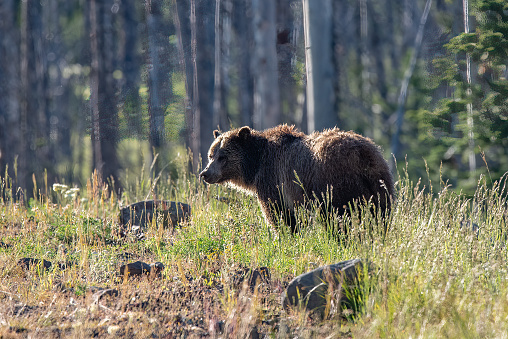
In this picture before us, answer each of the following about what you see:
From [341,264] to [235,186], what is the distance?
10.7ft

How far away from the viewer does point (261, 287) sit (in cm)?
506

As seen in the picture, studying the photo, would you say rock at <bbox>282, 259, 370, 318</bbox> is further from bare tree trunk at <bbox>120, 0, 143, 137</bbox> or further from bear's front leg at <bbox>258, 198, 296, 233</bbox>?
bare tree trunk at <bbox>120, 0, 143, 137</bbox>

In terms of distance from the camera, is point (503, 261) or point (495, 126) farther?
point (495, 126)

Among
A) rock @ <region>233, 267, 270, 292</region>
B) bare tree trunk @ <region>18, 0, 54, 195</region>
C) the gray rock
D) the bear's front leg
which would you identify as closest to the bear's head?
the bear's front leg

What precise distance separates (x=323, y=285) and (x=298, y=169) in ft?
7.57

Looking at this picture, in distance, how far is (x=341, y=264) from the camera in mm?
4613

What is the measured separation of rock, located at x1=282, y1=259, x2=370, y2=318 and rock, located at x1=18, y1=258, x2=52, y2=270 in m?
2.74

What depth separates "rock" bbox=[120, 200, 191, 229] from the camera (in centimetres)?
775

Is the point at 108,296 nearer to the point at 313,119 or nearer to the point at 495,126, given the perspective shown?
the point at 495,126

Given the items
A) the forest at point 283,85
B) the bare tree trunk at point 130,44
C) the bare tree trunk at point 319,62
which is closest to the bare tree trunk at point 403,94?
the forest at point 283,85

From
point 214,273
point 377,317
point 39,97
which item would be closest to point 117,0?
point 39,97

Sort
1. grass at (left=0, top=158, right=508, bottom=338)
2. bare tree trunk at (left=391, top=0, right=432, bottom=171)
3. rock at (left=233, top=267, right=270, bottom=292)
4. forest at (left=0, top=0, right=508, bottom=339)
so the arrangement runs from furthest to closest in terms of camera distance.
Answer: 1. bare tree trunk at (left=391, top=0, right=432, bottom=171)
2. rock at (left=233, top=267, right=270, bottom=292)
3. forest at (left=0, top=0, right=508, bottom=339)
4. grass at (left=0, top=158, right=508, bottom=338)

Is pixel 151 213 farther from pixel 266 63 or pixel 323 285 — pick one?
pixel 266 63

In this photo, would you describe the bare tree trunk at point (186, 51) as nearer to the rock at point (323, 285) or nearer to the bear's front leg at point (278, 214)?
the bear's front leg at point (278, 214)
